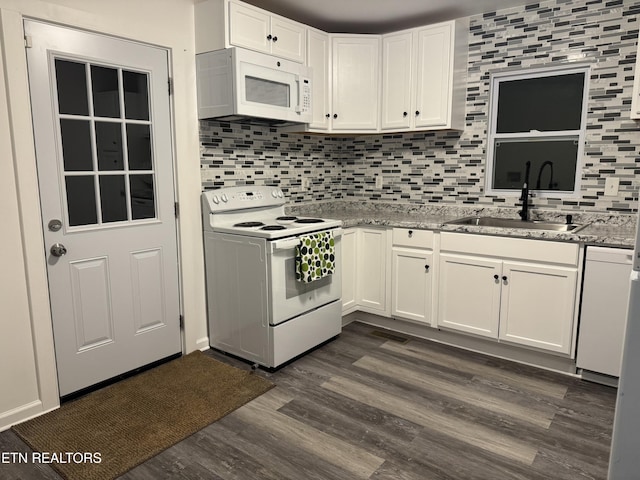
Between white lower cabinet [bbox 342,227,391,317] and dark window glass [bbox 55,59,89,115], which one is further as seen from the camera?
white lower cabinet [bbox 342,227,391,317]

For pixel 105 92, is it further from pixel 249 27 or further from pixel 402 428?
pixel 402 428

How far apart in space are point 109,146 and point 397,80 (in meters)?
2.19

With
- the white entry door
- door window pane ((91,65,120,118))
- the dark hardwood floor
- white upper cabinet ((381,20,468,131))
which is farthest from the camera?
white upper cabinet ((381,20,468,131))

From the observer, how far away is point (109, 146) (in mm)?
2533

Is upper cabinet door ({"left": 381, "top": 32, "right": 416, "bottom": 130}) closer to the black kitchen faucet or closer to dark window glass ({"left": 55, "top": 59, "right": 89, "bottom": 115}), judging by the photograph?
the black kitchen faucet

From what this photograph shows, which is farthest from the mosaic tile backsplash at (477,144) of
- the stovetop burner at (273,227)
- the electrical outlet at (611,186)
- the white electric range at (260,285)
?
the stovetop burner at (273,227)

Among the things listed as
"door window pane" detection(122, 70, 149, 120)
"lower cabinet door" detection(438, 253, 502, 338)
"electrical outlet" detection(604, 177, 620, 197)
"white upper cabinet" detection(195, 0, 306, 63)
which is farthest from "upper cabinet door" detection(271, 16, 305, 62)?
"electrical outlet" detection(604, 177, 620, 197)

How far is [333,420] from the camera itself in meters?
2.30

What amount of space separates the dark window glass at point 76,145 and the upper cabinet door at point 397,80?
86.8 inches

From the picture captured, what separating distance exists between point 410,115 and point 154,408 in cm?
271

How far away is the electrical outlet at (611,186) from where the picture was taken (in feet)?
9.61

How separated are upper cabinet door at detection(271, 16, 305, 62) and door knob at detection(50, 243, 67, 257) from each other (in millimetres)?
1801

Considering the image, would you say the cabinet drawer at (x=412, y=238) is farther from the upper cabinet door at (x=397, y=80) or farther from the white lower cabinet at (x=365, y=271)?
the upper cabinet door at (x=397, y=80)

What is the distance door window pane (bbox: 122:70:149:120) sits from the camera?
2590 millimetres
